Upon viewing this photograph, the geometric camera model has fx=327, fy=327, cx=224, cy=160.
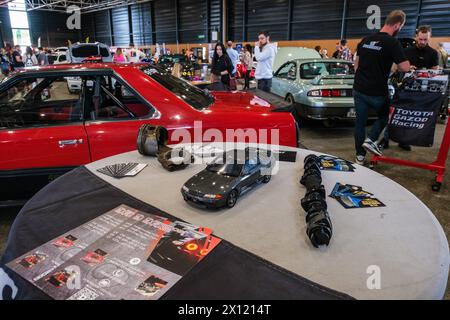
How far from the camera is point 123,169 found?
1.68 metres

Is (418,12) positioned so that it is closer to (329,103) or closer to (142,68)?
(329,103)

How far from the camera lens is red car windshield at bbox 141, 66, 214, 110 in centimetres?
257

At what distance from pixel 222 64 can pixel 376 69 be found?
3.86 metres

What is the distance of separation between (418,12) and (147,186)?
524 inches

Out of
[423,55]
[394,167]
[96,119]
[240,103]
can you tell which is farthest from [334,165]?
[423,55]

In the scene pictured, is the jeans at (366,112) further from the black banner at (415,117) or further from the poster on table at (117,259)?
the poster on table at (117,259)

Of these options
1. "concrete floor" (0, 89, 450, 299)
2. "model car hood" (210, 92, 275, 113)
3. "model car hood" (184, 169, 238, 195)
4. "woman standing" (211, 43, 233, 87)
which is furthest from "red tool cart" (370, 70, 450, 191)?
"woman standing" (211, 43, 233, 87)

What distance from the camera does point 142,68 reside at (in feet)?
8.59

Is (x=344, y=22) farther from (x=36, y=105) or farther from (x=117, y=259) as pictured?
(x=117, y=259)

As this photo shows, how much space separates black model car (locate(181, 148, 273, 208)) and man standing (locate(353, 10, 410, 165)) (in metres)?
2.33

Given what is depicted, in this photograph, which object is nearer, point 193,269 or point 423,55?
point 193,269

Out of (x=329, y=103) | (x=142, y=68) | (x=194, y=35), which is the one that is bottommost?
(x=329, y=103)
